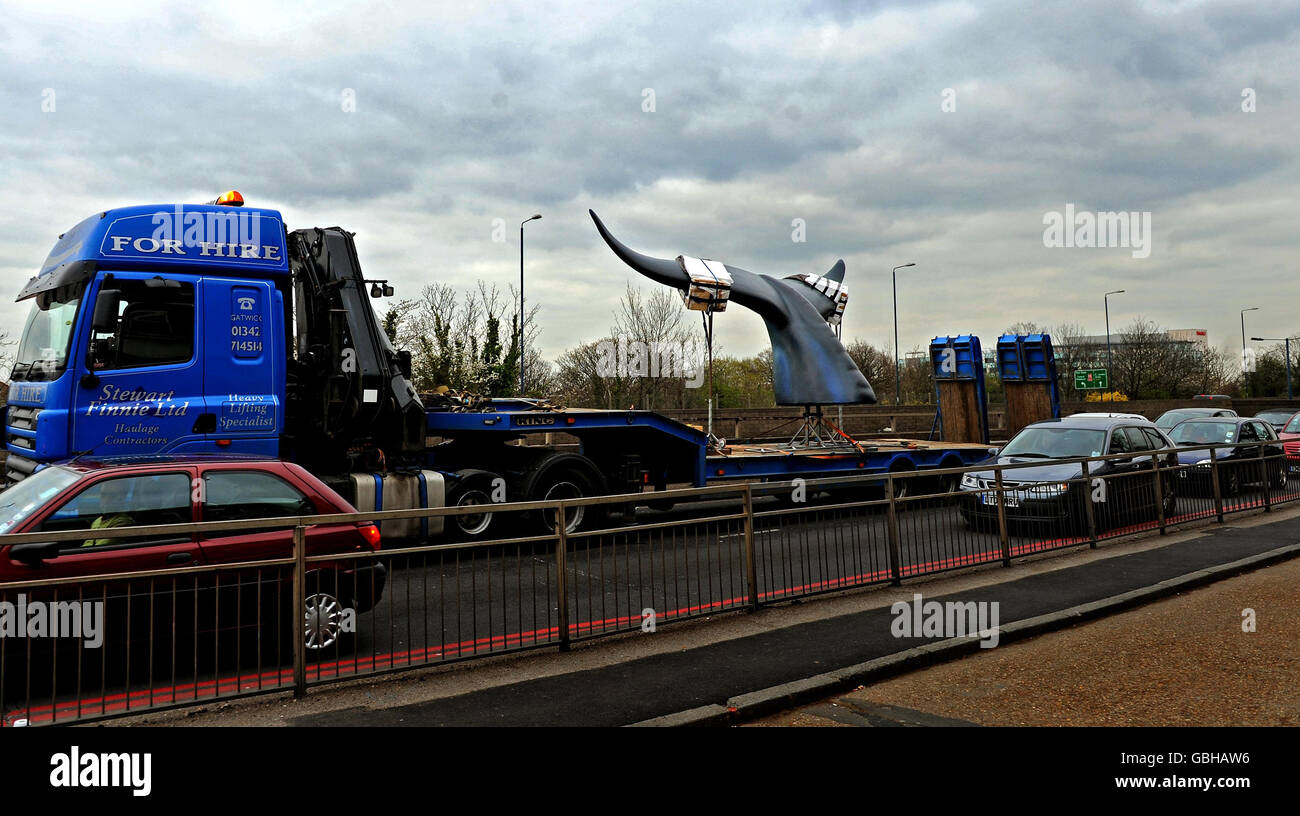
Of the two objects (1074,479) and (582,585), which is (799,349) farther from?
(582,585)

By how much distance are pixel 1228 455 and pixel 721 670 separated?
45.5ft

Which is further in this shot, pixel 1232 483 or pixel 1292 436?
pixel 1292 436

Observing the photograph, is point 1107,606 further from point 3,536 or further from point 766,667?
point 3,536

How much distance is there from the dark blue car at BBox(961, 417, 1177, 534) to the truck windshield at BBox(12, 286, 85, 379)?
8.83 m

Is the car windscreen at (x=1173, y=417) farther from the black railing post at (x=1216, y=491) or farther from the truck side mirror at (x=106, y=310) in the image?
the truck side mirror at (x=106, y=310)

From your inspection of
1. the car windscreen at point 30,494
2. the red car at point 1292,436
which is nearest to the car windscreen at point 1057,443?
the red car at point 1292,436

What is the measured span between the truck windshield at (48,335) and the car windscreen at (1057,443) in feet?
39.0

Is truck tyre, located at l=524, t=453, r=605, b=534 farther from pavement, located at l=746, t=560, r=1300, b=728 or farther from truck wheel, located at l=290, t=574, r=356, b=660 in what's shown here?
pavement, located at l=746, t=560, r=1300, b=728

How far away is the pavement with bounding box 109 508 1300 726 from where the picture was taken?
4875mm

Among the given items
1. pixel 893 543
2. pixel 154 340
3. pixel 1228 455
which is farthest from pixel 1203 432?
pixel 154 340

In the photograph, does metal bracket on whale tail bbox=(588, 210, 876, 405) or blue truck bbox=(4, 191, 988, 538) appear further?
metal bracket on whale tail bbox=(588, 210, 876, 405)

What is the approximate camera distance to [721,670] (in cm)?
566

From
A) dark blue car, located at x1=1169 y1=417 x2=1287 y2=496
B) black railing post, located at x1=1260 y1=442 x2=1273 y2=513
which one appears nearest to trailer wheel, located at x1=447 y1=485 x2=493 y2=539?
dark blue car, located at x1=1169 y1=417 x2=1287 y2=496
